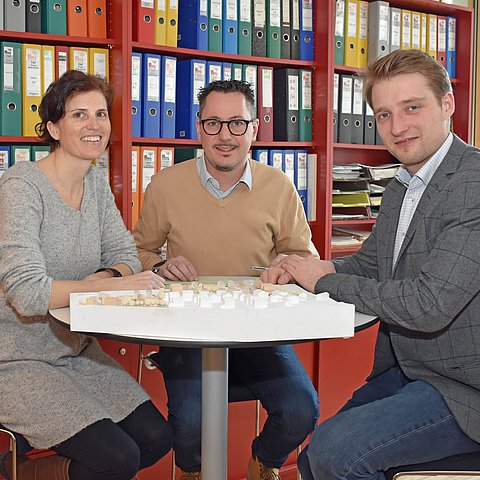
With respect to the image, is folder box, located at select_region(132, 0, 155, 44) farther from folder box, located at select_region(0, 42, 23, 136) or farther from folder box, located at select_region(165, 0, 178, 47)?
folder box, located at select_region(0, 42, 23, 136)

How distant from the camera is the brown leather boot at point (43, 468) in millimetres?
1861

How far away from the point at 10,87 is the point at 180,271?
106cm

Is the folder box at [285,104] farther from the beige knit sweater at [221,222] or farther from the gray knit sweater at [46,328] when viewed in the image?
the gray knit sweater at [46,328]

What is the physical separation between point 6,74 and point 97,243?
92 centimetres

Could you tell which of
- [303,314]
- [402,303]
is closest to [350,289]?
[402,303]

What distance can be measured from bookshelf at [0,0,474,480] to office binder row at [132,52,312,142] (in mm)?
39

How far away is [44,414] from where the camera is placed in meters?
1.85

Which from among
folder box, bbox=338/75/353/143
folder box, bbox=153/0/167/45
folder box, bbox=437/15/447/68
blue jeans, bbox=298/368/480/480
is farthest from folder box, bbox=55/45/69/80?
folder box, bbox=437/15/447/68

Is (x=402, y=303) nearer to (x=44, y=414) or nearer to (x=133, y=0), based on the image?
(x=44, y=414)

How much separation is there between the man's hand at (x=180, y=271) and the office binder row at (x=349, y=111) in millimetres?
1451

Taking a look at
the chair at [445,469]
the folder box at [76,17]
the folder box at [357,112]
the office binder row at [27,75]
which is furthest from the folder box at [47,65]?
the chair at [445,469]

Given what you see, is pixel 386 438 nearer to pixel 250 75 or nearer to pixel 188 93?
pixel 188 93

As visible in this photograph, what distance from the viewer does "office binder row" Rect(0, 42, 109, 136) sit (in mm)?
2730

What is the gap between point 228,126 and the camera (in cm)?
252
